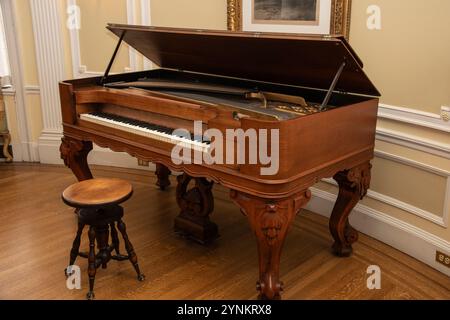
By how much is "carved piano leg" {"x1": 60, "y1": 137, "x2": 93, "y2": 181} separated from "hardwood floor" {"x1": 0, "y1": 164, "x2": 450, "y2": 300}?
41cm

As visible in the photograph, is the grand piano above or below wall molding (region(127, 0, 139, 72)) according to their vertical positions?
below

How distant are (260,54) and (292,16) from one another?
81 cm

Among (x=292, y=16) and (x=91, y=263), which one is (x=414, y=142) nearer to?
(x=292, y=16)

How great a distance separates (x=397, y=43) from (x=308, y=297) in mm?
1583

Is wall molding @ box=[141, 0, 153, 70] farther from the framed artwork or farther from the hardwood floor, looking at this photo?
the hardwood floor

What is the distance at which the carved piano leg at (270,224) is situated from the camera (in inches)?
95.8

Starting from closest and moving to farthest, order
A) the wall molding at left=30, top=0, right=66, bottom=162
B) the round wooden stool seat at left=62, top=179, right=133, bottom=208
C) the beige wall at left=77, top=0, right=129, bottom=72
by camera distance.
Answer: the round wooden stool seat at left=62, top=179, right=133, bottom=208, the beige wall at left=77, top=0, right=129, bottom=72, the wall molding at left=30, top=0, right=66, bottom=162

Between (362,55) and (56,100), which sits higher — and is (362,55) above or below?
above

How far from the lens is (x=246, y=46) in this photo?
2.84 meters

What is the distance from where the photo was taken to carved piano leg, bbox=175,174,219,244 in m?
3.23

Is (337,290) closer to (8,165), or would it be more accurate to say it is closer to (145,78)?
(145,78)

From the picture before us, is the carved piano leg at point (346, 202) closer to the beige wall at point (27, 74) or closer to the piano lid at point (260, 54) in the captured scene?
the piano lid at point (260, 54)

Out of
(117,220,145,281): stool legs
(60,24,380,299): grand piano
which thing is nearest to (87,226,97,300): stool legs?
(117,220,145,281): stool legs

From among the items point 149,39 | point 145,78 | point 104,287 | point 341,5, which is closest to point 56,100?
point 145,78
